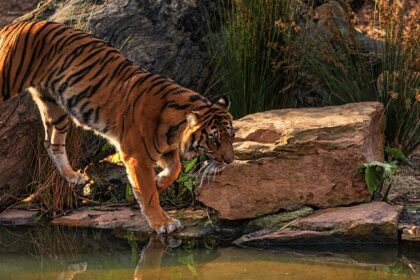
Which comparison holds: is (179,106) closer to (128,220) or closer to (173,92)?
(173,92)

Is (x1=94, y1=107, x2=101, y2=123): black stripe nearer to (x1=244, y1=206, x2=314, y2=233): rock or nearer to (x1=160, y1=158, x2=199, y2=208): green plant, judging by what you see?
(x1=160, y1=158, x2=199, y2=208): green plant

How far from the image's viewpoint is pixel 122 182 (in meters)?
6.61

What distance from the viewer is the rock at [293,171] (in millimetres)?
5672

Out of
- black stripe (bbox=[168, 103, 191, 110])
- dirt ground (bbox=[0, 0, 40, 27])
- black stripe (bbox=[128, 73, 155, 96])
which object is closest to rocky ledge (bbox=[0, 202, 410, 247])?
black stripe (bbox=[168, 103, 191, 110])

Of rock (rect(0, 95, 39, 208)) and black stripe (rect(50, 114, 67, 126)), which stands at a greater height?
black stripe (rect(50, 114, 67, 126))

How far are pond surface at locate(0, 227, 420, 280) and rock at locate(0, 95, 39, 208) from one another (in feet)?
2.59

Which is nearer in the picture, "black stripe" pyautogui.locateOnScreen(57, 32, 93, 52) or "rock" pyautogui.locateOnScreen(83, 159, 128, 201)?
"black stripe" pyautogui.locateOnScreen(57, 32, 93, 52)

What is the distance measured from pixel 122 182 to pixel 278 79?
1525 mm

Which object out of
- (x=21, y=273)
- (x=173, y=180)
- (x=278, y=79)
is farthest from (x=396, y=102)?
(x=21, y=273)

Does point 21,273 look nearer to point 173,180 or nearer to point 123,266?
point 123,266

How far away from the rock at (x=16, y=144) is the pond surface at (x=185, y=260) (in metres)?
0.79

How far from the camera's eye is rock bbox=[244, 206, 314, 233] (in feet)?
18.5

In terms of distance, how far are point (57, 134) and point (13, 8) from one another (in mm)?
2778

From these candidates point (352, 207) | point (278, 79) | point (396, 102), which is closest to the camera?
point (352, 207)
